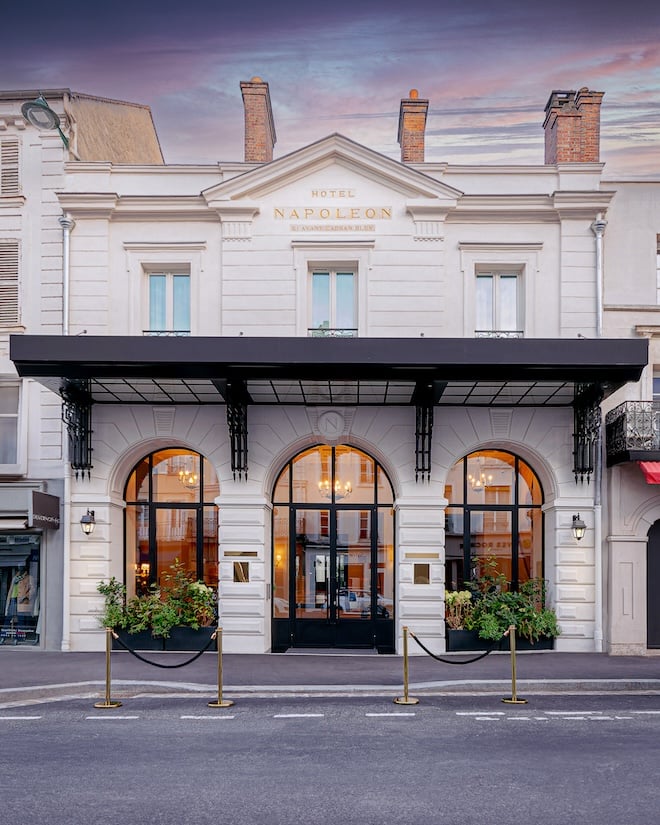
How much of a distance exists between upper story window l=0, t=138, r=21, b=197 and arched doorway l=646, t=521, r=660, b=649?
16.1 metres

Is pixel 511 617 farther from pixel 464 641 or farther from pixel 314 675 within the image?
pixel 314 675

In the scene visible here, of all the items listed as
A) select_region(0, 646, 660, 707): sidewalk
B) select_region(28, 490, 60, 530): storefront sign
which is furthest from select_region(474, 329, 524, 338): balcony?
select_region(28, 490, 60, 530): storefront sign

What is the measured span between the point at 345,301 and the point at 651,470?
7351mm

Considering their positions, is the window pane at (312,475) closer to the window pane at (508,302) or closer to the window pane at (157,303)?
the window pane at (157,303)

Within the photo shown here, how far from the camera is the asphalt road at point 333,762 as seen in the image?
8.38 metres

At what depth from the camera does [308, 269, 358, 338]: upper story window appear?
64.2ft

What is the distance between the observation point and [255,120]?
20906 millimetres

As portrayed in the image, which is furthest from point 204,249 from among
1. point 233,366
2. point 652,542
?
point 652,542

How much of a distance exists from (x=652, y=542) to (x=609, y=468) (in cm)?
188

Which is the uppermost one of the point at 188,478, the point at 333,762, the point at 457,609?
the point at 188,478

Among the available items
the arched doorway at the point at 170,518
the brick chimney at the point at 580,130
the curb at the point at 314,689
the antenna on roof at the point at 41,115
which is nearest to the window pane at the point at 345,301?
the arched doorway at the point at 170,518

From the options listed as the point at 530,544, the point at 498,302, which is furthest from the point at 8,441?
the point at 530,544

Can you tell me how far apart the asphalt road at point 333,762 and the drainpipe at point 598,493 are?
5.12 m

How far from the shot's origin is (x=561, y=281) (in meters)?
19.3
